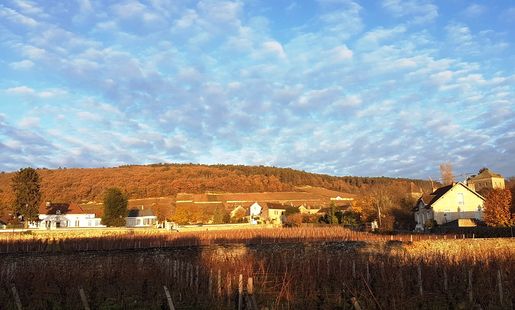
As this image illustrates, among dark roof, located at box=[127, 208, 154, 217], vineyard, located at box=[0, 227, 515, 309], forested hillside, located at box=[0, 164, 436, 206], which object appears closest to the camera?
vineyard, located at box=[0, 227, 515, 309]

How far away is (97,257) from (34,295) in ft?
45.9

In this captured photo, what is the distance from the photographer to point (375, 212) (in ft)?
201

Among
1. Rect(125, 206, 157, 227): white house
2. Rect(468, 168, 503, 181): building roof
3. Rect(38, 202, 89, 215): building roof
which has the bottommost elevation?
Rect(125, 206, 157, 227): white house

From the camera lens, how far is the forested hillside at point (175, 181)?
114250 millimetres

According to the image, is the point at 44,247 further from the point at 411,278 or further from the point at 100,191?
the point at 100,191

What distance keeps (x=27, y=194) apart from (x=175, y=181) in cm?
7540

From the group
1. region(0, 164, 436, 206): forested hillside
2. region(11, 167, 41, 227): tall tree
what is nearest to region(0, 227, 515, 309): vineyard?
region(11, 167, 41, 227): tall tree

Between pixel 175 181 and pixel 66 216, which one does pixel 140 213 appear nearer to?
pixel 66 216

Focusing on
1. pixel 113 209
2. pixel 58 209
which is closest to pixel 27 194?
pixel 113 209

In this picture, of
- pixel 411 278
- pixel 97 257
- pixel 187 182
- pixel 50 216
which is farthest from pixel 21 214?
pixel 187 182

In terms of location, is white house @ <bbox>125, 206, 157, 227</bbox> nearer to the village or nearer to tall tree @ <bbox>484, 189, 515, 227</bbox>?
the village

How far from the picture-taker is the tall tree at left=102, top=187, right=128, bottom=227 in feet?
196

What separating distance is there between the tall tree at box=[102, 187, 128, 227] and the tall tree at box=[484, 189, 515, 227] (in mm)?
41825

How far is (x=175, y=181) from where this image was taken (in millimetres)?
127625
